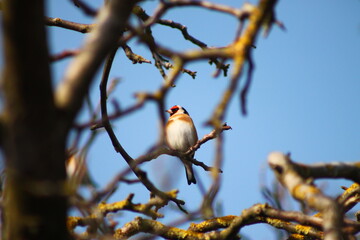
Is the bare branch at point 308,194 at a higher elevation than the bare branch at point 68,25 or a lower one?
lower

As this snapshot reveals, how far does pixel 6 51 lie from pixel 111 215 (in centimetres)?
151

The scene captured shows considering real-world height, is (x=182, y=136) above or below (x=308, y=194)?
above

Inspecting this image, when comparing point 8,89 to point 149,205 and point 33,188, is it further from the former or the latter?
point 149,205

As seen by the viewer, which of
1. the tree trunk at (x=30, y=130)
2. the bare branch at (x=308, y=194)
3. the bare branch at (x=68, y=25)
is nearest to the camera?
the tree trunk at (x=30, y=130)

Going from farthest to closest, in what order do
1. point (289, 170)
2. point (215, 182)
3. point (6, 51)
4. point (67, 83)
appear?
point (289, 170) → point (215, 182) → point (67, 83) → point (6, 51)

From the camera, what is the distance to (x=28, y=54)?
4.42 ft

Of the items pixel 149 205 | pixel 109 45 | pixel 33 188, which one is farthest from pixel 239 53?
pixel 149 205

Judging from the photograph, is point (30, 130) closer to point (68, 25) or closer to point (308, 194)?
point (308, 194)

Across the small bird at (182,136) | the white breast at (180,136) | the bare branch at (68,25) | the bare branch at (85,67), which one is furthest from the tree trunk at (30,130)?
the white breast at (180,136)

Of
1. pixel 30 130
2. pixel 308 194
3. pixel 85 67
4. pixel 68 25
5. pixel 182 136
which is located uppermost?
pixel 182 136

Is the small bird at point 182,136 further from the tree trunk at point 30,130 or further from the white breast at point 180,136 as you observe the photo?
the tree trunk at point 30,130

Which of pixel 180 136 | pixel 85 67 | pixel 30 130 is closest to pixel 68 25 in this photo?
pixel 85 67

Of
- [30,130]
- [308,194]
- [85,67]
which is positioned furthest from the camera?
[308,194]

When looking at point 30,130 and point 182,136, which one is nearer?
point 30,130
